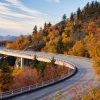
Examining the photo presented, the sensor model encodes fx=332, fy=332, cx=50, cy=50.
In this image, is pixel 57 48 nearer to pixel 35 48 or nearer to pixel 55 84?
pixel 35 48

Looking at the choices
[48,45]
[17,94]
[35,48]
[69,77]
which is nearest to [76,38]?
[48,45]

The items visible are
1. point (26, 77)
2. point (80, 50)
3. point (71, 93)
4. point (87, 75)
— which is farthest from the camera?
point (80, 50)

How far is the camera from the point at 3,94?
144 feet

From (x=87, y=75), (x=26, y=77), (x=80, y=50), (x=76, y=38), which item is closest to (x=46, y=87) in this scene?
(x=87, y=75)

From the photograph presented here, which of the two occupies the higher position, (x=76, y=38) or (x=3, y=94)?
(x=76, y=38)

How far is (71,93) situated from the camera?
4844cm

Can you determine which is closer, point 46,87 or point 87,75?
Result: point 46,87

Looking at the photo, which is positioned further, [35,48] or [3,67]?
[35,48]

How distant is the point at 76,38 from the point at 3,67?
308 ft

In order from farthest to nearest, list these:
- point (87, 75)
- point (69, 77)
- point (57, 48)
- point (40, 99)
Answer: point (57, 48), point (87, 75), point (69, 77), point (40, 99)

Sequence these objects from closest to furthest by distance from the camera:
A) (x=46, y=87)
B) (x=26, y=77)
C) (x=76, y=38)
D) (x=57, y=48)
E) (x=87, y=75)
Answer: (x=46, y=87) → (x=87, y=75) → (x=26, y=77) → (x=57, y=48) → (x=76, y=38)

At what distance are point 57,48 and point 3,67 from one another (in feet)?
254

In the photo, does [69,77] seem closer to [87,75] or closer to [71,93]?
[87,75]

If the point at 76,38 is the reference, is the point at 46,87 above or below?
below
